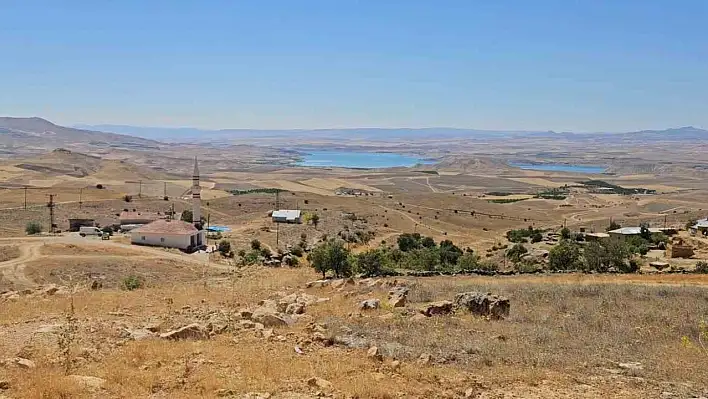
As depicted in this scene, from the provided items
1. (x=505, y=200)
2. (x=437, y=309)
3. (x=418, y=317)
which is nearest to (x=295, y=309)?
(x=418, y=317)

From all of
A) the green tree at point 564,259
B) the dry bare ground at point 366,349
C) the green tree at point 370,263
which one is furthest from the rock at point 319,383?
the green tree at point 564,259

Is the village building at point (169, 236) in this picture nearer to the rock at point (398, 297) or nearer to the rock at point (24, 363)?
the rock at point (398, 297)

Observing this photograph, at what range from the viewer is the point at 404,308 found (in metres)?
17.1

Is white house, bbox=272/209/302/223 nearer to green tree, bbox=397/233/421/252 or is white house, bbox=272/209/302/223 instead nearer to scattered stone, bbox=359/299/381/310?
green tree, bbox=397/233/421/252

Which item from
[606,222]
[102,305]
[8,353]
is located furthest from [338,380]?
[606,222]

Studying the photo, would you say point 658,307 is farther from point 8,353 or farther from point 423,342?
point 8,353

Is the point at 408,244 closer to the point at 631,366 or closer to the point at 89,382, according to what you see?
the point at 631,366

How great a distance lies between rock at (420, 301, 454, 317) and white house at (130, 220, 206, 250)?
1434 inches

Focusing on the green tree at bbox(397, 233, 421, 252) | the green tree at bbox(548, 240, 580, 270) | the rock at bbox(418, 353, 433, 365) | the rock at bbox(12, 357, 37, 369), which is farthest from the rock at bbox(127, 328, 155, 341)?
the green tree at bbox(397, 233, 421, 252)

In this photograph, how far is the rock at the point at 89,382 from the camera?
9547 mm

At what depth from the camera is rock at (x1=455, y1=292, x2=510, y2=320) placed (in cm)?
1650

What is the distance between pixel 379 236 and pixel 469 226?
60.8 ft

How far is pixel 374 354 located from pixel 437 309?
196 inches

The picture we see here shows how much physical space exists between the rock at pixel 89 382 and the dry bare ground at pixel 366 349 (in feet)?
0.15
